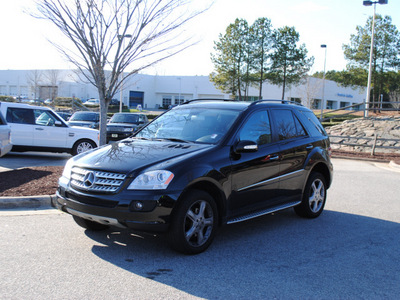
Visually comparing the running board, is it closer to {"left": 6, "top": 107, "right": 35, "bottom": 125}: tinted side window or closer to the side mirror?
the side mirror

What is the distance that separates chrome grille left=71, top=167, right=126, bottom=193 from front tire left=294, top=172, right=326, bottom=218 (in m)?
3.44

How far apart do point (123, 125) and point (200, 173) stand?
48.2ft

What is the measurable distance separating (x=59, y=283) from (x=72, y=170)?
1508mm

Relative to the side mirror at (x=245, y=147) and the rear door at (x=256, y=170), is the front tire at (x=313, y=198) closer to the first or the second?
the rear door at (x=256, y=170)

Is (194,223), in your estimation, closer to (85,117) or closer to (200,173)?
(200,173)

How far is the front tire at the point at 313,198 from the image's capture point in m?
6.84

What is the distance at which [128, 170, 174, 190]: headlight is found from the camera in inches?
178

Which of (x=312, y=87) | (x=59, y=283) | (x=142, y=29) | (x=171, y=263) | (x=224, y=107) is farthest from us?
(x=312, y=87)

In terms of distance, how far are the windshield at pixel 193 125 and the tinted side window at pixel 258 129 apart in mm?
219

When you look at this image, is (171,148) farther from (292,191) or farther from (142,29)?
(142,29)

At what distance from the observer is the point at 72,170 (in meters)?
5.07

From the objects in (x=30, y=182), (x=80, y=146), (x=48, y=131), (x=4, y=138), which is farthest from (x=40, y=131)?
(x=30, y=182)

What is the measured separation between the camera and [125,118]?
2192 centimetres

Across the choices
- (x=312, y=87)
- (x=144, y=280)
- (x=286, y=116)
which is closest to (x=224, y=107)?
(x=286, y=116)
